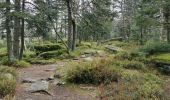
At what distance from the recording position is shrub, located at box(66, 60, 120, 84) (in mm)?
10203

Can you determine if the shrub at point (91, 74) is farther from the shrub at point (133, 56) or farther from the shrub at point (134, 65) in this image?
the shrub at point (133, 56)

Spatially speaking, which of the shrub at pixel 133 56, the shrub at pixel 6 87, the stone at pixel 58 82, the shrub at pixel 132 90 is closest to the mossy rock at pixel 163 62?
the shrub at pixel 133 56

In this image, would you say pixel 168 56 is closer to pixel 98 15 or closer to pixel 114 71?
pixel 114 71

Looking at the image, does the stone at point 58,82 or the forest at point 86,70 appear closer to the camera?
the forest at point 86,70

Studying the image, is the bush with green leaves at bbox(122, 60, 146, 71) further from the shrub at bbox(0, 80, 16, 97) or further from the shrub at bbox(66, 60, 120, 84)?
the shrub at bbox(0, 80, 16, 97)

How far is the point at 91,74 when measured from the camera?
405 inches

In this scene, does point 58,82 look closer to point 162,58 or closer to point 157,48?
point 162,58

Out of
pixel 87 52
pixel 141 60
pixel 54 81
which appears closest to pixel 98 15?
pixel 87 52

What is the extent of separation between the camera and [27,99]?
26.2 feet

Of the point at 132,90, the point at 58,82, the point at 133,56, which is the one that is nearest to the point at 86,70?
the point at 58,82

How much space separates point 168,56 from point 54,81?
217 inches

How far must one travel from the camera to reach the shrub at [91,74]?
33.5 feet

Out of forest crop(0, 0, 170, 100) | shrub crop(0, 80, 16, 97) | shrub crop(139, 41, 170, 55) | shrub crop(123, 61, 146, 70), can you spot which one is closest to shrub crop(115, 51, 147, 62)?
forest crop(0, 0, 170, 100)

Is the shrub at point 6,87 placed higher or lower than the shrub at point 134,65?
lower
